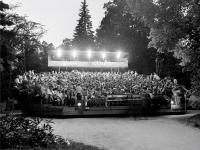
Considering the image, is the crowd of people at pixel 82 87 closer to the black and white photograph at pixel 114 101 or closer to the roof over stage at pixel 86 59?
the black and white photograph at pixel 114 101

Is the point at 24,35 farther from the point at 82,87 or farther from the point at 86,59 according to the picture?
the point at 82,87

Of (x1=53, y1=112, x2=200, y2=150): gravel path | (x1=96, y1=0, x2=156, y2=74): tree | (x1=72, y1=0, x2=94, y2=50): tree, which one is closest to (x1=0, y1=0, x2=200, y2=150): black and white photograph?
(x1=53, y1=112, x2=200, y2=150): gravel path

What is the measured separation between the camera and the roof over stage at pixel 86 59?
32.8 m

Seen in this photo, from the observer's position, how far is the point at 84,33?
2502 inches

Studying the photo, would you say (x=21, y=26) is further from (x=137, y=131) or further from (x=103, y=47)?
(x=137, y=131)

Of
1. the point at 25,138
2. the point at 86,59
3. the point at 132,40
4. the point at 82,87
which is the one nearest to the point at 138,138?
the point at 25,138

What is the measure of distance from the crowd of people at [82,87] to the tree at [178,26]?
15.6 ft

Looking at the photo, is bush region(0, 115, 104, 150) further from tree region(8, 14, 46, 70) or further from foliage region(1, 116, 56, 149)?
tree region(8, 14, 46, 70)

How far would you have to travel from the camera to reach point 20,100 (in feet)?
68.6

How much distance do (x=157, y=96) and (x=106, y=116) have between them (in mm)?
4368

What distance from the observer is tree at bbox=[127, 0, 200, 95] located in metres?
17.0

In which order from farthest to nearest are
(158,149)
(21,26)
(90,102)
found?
(21,26) < (90,102) < (158,149)

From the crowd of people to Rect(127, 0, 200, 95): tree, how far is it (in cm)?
476

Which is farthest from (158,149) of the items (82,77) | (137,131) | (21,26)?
(21,26)
